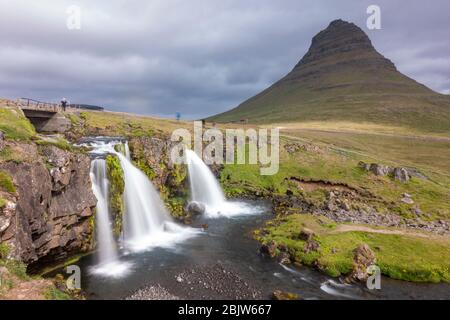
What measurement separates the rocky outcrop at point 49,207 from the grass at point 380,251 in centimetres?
2012

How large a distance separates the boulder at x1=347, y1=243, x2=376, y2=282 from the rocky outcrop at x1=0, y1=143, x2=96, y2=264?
83.7 ft

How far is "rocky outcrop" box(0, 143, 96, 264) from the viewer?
860 inches

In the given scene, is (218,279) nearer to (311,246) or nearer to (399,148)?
(311,246)

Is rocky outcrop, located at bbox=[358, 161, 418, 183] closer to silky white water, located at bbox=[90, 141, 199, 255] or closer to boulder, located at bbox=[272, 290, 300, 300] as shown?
silky white water, located at bbox=[90, 141, 199, 255]

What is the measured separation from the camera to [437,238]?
116 ft

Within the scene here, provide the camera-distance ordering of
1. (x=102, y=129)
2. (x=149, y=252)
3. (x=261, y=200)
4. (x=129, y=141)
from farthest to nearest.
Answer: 1. (x=102, y=129)
2. (x=261, y=200)
3. (x=129, y=141)
4. (x=149, y=252)

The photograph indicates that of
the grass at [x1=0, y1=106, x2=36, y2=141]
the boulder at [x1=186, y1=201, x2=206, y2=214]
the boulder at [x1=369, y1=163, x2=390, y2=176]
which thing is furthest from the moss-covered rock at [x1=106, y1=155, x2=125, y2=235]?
the boulder at [x1=369, y1=163, x2=390, y2=176]

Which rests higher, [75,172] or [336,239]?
[75,172]

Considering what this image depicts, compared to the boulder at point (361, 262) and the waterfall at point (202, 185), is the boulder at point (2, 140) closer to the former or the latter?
the waterfall at point (202, 185)

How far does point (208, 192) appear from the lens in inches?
2191

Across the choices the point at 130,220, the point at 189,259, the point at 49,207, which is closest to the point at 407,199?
the point at 189,259

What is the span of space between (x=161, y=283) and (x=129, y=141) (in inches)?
1059
